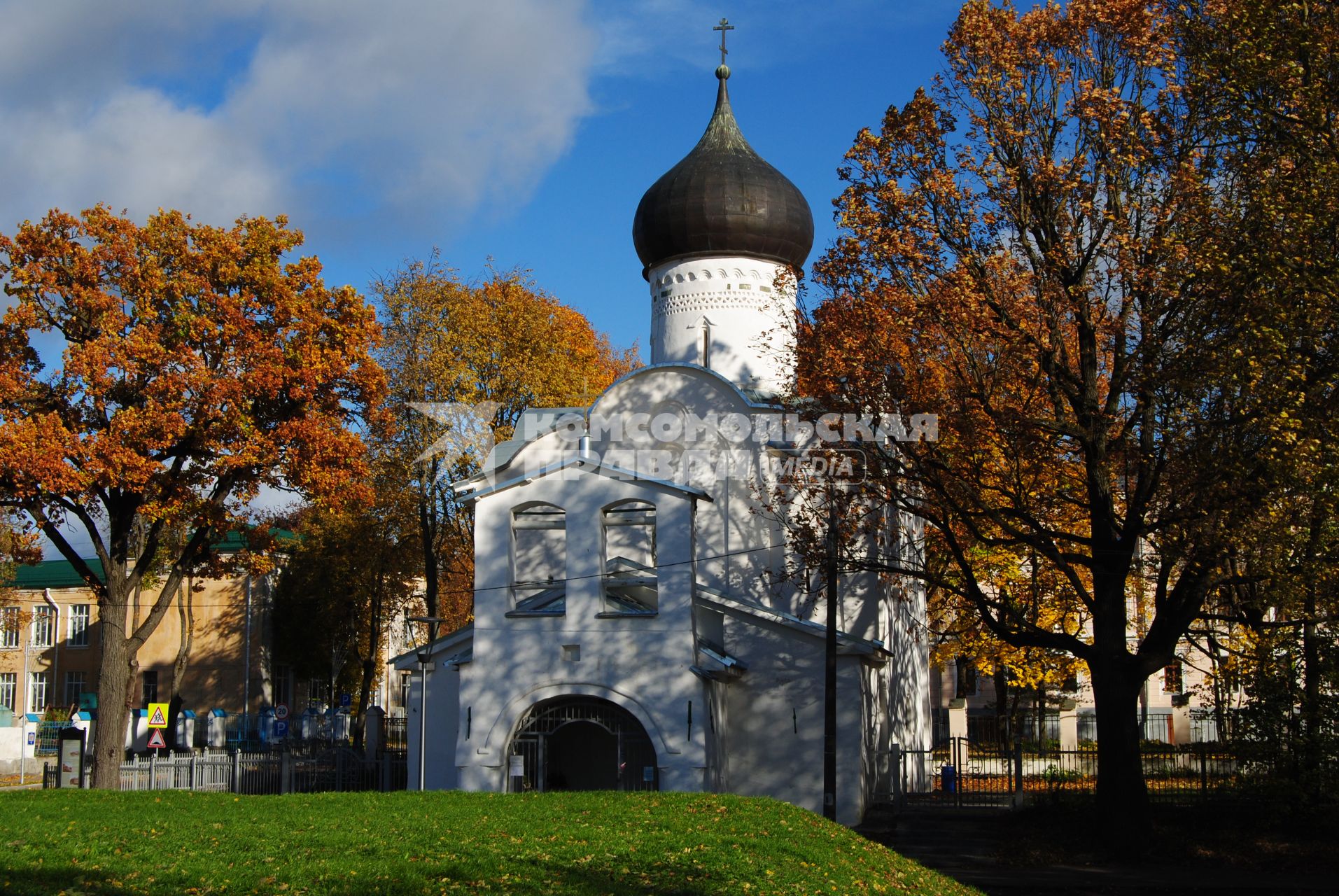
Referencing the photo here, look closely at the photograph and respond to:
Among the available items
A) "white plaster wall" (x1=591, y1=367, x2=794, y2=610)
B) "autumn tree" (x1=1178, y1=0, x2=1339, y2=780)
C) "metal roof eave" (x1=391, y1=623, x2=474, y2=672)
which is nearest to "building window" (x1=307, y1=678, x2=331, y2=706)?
"metal roof eave" (x1=391, y1=623, x2=474, y2=672)

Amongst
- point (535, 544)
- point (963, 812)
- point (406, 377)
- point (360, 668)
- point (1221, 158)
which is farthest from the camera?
point (360, 668)

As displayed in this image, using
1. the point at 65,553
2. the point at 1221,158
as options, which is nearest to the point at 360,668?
the point at 65,553

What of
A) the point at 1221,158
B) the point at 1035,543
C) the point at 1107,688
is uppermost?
the point at 1221,158

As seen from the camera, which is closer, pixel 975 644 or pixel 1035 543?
pixel 1035 543

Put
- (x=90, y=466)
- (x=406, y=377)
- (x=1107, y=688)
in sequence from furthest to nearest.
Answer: (x=406, y=377) < (x=90, y=466) < (x=1107, y=688)

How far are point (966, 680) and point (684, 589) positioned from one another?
23.4m

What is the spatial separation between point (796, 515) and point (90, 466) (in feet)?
36.1

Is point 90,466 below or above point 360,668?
above

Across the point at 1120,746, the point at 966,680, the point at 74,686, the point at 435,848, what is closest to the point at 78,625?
the point at 74,686

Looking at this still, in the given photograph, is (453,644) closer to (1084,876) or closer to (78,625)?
(1084,876)

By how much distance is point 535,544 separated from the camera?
82.0ft

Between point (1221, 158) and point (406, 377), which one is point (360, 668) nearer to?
point (406, 377)

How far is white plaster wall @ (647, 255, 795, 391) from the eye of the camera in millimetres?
26859

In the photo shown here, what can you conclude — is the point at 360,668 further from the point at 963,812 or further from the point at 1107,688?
the point at 1107,688
